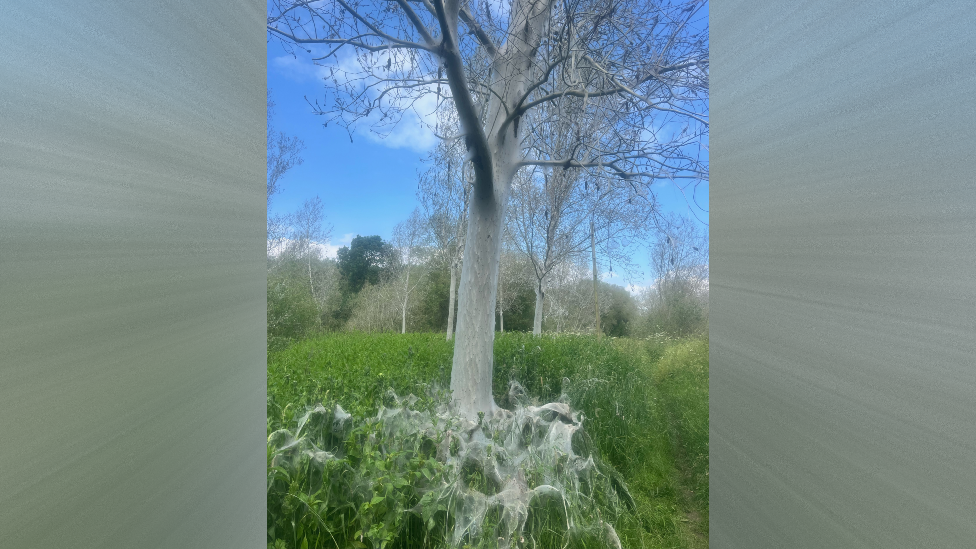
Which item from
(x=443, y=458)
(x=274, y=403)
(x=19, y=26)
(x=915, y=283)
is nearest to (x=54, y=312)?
(x=19, y=26)

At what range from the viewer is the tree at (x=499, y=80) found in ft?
6.12

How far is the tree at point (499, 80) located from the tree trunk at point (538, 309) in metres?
0.31

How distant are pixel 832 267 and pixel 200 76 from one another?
88 cm

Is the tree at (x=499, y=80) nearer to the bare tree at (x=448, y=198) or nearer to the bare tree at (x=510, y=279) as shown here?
the bare tree at (x=448, y=198)

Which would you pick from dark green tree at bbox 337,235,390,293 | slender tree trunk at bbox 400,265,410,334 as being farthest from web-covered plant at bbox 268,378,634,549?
dark green tree at bbox 337,235,390,293

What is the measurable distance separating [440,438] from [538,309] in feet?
3.41

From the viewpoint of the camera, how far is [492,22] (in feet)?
7.45

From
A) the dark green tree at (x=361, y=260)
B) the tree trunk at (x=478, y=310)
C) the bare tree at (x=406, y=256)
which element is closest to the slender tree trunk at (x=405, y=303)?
the bare tree at (x=406, y=256)

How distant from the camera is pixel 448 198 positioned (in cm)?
252

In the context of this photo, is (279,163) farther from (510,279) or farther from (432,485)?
(432,485)

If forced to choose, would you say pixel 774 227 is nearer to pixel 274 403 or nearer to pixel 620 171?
pixel 620 171

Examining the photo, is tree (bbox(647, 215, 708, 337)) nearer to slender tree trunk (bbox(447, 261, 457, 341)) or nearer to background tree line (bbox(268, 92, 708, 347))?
background tree line (bbox(268, 92, 708, 347))

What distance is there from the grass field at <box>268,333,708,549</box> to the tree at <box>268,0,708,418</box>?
32 cm

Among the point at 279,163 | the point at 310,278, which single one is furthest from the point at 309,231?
the point at 279,163
